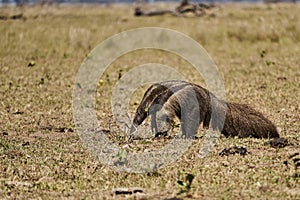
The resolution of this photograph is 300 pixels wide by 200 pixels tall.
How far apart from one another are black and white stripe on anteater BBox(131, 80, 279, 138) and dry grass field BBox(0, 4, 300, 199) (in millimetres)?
192

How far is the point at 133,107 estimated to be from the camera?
9289mm

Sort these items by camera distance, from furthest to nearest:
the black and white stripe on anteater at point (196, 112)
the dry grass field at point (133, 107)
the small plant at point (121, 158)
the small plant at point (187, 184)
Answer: the black and white stripe on anteater at point (196, 112) < the small plant at point (121, 158) < the dry grass field at point (133, 107) < the small plant at point (187, 184)

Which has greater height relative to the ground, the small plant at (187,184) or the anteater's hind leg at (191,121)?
the anteater's hind leg at (191,121)

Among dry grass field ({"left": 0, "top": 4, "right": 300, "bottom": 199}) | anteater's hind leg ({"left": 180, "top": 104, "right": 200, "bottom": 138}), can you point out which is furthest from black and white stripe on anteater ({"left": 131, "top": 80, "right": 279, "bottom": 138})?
dry grass field ({"left": 0, "top": 4, "right": 300, "bottom": 199})

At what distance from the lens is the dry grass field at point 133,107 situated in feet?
16.6

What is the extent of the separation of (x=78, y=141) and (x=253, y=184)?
2625 millimetres

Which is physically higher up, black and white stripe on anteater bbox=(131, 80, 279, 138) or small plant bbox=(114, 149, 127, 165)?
Answer: black and white stripe on anteater bbox=(131, 80, 279, 138)

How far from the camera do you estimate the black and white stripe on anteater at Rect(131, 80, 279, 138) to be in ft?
21.4

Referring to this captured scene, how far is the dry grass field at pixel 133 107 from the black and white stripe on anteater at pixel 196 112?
0.19 meters

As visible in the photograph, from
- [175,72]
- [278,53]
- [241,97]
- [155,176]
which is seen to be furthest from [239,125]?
[278,53]

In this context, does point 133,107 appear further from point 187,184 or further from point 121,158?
point 187,184

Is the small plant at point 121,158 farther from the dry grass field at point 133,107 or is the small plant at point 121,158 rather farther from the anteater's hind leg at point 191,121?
the anteater's hind leg at point 191,121

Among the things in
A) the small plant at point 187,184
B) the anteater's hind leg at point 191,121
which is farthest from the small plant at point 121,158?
the anteater's hind leg at point 191,121

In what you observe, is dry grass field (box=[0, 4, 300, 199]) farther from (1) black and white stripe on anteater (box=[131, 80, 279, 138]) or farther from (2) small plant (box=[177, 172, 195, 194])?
(1) black and white stripe on anteater (box=[131, 80, 279, 138])
